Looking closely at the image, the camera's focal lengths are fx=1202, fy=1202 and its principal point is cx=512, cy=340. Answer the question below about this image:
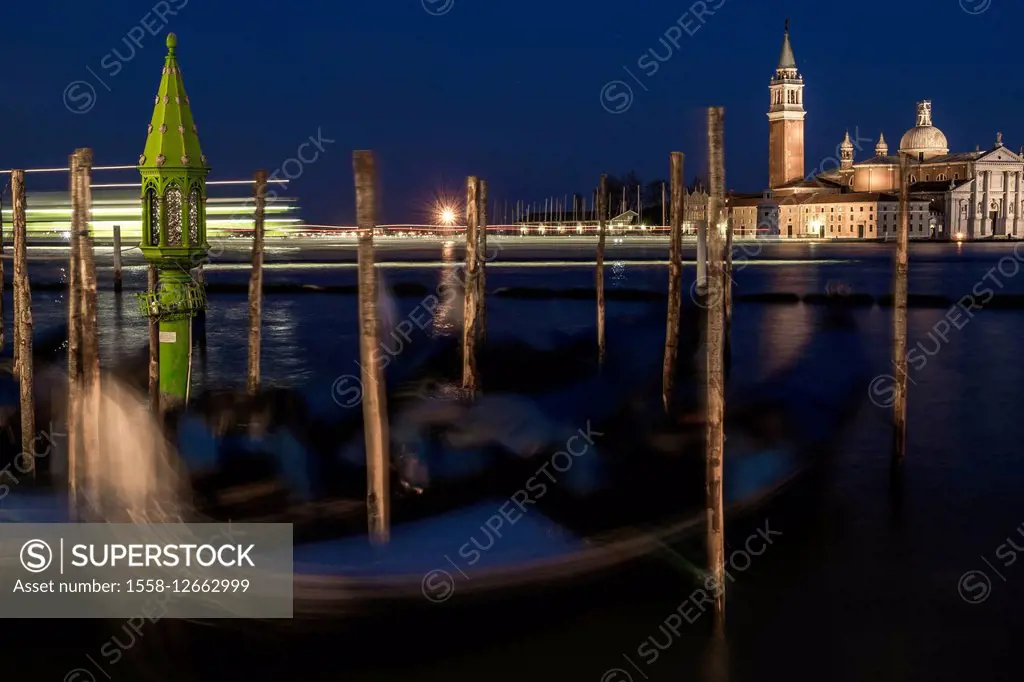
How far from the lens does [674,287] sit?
13.5m

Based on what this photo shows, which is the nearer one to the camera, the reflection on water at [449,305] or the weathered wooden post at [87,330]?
the weathered wooden post at [87,330]

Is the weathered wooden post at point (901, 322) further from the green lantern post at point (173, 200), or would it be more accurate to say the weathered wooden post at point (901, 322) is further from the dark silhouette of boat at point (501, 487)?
the green lantern post at point (173, 200)

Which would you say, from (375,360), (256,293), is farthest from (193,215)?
(256,293)

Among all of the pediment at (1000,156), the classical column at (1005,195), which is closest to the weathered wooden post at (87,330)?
the pediment at (1000,156)

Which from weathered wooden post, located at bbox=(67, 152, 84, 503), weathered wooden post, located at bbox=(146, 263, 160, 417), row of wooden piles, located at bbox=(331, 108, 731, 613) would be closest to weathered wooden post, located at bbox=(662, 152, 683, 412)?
weathered wooden post, located at bbox=(146, 263, 160, 417)

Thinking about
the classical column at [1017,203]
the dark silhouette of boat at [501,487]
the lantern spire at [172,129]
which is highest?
the classical column at [1017,203]

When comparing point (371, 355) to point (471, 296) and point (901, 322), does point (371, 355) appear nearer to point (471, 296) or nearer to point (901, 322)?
point (901, 322)

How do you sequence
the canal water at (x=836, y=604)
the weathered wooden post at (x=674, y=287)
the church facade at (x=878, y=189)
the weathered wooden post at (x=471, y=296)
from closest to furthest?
the canal water at (x=836, y=604)
the weathered wooden post at (x=674, y=287)
the weathered wooden post at (x=471, y=296)
the church facade at (x=878, y=189)

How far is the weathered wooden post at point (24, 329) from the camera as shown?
360 inches

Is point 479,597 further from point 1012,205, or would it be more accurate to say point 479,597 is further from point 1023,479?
point 1012,205

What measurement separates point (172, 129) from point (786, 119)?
3732 inches

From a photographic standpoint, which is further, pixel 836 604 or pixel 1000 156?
pixel 1000 156

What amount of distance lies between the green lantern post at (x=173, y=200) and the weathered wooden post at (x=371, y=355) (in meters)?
2.74

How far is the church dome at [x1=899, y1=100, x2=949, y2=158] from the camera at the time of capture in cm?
9806
